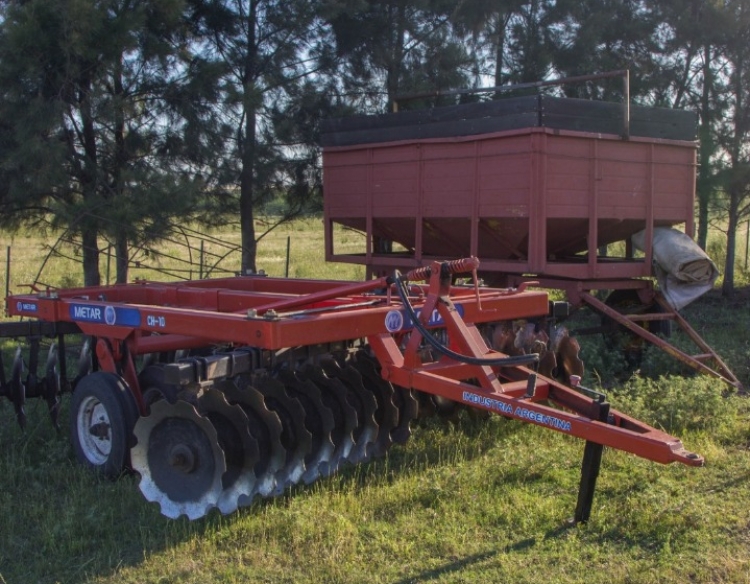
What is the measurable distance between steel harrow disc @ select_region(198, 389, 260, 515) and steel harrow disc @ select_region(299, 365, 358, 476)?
708mm

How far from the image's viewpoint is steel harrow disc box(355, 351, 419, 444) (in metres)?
5.41

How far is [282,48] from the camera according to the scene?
36.4ft

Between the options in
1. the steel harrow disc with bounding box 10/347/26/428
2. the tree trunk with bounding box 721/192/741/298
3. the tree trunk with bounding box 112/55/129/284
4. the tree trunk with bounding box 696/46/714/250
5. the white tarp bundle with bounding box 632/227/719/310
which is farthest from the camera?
the tree trunk with bounding box 721/192/741/298

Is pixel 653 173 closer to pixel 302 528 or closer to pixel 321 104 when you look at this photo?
pixel 321 104

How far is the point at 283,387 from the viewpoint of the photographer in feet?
15.9

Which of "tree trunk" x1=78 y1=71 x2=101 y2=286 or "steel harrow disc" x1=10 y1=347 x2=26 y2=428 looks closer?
"steel harrow disc" x1=10 y1=347 x2=26 y2=428

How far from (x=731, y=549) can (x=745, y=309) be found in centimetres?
958

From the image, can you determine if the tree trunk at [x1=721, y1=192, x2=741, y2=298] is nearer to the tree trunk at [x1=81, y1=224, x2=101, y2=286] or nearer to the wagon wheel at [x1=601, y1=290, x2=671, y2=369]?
the wagon wheel at [x1=601, y1=290, x2=671, y2=369]

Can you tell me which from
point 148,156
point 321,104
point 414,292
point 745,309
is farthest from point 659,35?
point 414,292

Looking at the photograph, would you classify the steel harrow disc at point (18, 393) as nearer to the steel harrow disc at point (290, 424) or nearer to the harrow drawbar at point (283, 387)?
the harrow drawbar at point (283, 387)

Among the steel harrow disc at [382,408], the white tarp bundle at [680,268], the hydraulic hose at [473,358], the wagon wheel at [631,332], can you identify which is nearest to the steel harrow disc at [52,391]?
the steel harrow disc at [382,408]

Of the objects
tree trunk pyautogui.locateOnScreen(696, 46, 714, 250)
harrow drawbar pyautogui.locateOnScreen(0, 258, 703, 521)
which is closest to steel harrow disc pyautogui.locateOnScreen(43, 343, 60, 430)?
harrow drawbar pyautogui.locateOnScreen(0, 258, 703, 521)

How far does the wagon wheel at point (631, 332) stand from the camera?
8.50m

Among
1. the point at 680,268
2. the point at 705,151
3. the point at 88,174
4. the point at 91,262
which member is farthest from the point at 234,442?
the point at 705,151
